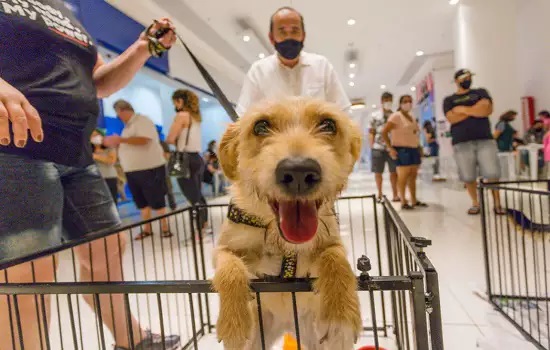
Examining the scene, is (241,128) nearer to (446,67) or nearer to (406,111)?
(406,111)

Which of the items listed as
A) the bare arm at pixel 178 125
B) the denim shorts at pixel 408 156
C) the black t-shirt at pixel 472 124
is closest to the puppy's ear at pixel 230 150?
Result: the bare arm at pixel 178 125

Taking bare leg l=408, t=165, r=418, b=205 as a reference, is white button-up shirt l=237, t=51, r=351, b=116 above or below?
above

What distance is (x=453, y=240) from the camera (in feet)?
9.32

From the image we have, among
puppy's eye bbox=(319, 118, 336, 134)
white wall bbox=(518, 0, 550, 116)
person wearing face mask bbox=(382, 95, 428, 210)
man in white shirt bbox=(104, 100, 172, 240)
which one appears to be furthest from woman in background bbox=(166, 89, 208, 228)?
Result: white wall bbox=(518, 0, 550, 116)

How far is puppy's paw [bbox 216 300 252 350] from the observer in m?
0.74

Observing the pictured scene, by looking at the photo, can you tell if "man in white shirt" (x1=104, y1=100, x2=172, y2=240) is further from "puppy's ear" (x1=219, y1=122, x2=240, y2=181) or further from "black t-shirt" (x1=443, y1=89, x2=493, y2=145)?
"black t-shirt" (x1=443, y1=89, x2=493, y2=145)

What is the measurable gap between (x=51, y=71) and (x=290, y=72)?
3.42ft

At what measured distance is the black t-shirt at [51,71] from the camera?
100 cm

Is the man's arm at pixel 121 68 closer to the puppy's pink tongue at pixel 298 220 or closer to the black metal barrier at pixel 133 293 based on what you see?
the black metal barrier at pixel 133 293

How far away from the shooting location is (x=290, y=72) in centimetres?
182

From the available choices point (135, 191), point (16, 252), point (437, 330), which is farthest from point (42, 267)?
point (135, 191)

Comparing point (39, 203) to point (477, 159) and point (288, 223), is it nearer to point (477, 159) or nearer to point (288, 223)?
point (288, 223)

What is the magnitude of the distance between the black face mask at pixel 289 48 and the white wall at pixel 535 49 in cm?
675

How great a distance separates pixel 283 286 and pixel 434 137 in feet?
34.5
